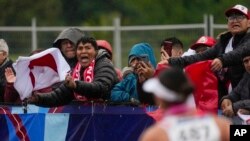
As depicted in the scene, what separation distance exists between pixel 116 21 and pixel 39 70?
11.7 metres

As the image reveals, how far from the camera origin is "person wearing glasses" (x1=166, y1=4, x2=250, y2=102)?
14.4 metres

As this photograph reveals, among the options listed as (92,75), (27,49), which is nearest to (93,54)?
(92,75)

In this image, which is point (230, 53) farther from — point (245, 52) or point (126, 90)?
point (126, 90)

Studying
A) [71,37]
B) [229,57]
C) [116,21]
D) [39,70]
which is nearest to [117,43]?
[116,21]

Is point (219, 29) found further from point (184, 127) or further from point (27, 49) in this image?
point (184, 127)

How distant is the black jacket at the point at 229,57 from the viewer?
14328 millimetres

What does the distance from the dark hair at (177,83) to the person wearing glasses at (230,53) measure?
4.02 meters

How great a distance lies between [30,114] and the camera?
1530 cm

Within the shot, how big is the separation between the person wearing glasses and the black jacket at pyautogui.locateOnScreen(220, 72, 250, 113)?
0.92 feet

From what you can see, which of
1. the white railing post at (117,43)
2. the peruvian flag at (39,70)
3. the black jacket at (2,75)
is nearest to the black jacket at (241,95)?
the peruvian flag at (39,70)

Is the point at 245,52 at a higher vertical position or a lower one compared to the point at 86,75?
higher

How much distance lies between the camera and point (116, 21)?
27.2 metres

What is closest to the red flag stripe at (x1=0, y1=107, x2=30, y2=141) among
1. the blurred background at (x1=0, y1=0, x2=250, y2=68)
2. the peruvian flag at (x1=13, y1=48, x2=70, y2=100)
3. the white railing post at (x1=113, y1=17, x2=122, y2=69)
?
the peruvian flag at (x1=13, y1=48, x2=70, y2=100)

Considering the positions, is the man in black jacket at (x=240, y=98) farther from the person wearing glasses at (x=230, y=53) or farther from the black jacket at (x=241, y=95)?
the person wearing glasses at (x=230, y=53)
